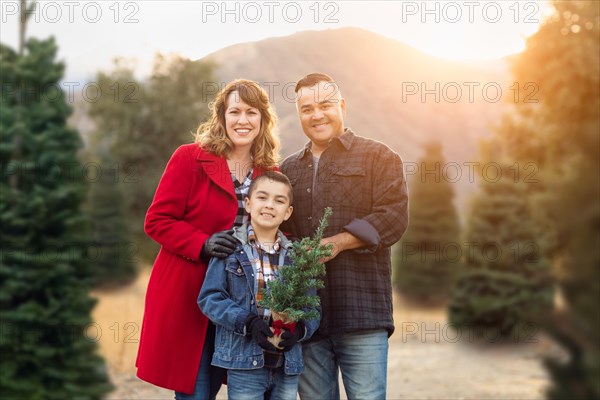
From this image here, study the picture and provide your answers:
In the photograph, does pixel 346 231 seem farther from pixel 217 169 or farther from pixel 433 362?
pixel 433 362

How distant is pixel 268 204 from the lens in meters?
3.23

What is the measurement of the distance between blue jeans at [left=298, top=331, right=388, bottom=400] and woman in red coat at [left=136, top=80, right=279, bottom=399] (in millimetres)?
485

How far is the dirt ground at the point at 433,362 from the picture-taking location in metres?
9.18

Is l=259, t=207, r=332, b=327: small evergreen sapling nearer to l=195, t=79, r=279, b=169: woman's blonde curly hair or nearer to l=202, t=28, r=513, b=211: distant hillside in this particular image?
l=195, t=79, r=279, b=169: woman's blonde curly hair

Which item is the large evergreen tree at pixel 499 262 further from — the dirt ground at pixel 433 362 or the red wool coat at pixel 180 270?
the red wool coat at pixel 180 270

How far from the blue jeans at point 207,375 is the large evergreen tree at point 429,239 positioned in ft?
52.2

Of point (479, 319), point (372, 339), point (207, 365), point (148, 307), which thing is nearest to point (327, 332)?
point (372, 339)

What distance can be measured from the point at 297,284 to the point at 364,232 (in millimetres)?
564

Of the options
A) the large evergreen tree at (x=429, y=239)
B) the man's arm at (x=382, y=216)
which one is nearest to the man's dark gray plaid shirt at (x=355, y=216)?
the man's arm at (x=382, y=216)

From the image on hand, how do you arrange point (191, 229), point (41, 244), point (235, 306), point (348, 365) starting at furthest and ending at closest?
point (41, 244), point (348, 365), point (191, 229), point (235, 306)

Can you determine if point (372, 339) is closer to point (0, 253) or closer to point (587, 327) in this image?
point (587, 327)

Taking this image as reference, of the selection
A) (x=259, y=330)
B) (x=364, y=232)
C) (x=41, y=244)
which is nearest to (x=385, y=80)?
(x=41, y=244)

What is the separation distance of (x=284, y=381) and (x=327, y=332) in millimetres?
396

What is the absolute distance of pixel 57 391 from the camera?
7754 mm
